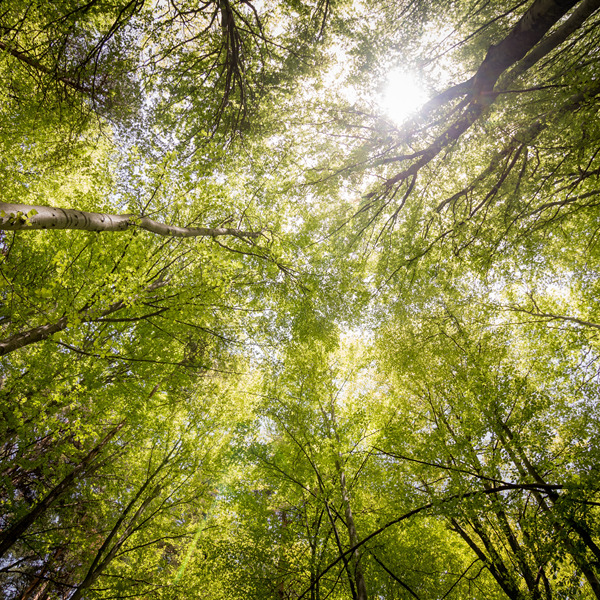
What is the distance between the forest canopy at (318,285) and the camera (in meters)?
4.76

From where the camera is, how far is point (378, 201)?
246 inches

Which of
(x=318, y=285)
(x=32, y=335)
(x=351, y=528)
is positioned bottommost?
(x=351, y=528)

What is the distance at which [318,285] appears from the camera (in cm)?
742

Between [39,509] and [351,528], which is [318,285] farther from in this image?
[39,509]

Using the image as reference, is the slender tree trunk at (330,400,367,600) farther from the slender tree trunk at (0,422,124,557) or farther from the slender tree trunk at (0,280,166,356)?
the slender tree trunk at (0,422,124,557)

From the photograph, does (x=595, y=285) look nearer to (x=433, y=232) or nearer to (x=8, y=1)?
(x=433, y=232)

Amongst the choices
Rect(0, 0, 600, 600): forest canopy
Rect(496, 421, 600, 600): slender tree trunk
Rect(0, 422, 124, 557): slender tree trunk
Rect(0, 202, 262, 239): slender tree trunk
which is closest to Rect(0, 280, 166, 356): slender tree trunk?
Rect(0, 0, 600, 600): forest canopy

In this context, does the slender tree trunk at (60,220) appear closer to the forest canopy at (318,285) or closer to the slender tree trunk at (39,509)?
the forest canopy at (318,285)

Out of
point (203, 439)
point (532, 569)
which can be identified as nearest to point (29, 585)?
point (203, 439)

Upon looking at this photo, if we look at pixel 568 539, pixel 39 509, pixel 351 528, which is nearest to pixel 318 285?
pixel 351 528

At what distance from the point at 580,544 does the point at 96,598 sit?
33.5 ft

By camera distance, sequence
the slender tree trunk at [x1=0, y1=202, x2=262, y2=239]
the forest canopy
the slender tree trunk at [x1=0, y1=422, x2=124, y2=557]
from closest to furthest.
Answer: the slender tree trunk at [x1=0, y1=202, x2=262, y2=239], the forest canopy, the slender tree trunk at [x1=0, y1=422, x2=124, y2=557]

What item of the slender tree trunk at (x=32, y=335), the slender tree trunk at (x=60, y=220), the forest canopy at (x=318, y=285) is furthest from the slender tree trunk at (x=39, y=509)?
the slender tree trunk at (x=60, y=220)

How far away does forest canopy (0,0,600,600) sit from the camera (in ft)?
15.6
